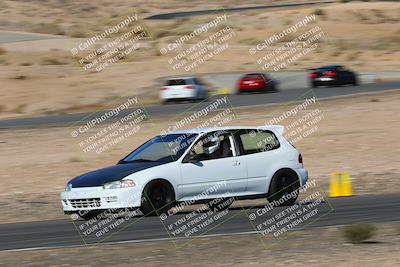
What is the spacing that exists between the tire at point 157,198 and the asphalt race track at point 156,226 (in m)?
0.15

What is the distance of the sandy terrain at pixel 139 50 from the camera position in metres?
49.1

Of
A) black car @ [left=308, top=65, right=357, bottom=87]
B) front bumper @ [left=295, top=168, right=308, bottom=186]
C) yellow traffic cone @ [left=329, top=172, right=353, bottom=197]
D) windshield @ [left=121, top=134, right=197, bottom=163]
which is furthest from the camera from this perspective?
black car @ [left=308, top=65, right=357, bottom=87]

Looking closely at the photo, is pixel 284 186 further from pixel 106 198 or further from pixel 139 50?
pixel 139 50

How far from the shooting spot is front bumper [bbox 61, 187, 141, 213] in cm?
1524

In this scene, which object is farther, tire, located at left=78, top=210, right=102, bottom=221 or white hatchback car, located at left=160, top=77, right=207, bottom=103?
white hatchback car, located at left=160, top=77, right=207, bottom=103

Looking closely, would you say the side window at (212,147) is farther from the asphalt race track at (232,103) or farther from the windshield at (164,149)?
the asphalt race track at (232,103)

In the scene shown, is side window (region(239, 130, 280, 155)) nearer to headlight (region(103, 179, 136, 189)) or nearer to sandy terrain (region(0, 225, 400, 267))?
headlight (region(103, 179, 136, 189))

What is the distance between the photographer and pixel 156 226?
14.5m

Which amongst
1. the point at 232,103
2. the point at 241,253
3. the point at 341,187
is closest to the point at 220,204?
the point at 341,187

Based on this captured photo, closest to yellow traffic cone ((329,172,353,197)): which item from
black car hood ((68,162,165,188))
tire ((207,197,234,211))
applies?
tire ((207,197,234,211))

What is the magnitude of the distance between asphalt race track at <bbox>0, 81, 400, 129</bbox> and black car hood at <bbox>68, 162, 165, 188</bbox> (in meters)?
21.3

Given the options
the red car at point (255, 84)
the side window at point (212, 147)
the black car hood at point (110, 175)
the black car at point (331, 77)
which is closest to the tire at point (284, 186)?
the side window at point (212, 147)

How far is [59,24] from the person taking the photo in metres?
88.4

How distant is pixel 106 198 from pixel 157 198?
0.84 metres
